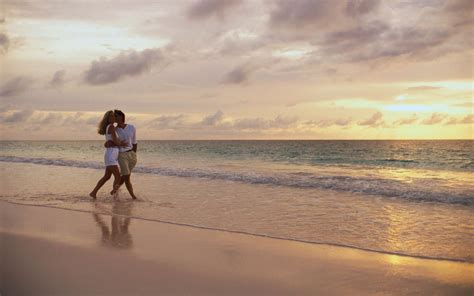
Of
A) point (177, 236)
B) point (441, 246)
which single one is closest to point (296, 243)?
point (177, 236)

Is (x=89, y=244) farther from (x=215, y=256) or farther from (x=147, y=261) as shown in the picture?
(x=215, y=256)

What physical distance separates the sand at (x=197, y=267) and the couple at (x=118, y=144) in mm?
3414

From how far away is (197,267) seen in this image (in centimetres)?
469

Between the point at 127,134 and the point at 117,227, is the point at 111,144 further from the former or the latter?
the point at 117,227

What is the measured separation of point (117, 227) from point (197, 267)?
2.64m

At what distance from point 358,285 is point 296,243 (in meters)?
1.82

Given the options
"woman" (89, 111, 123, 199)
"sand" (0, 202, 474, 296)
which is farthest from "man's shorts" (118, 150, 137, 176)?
"sand" (0, 202, 474, 296)

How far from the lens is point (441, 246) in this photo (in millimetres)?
6160

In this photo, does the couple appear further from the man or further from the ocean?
the ocean

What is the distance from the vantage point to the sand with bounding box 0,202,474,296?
161 inches

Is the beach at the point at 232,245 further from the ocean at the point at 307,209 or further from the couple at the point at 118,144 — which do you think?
the couple at the point at 118,144

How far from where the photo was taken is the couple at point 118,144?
966cm

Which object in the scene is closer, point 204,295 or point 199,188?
point 204,295

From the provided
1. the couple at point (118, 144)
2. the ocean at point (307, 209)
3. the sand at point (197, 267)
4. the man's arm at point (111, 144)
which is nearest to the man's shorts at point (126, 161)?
the couple at point (118, 144)
